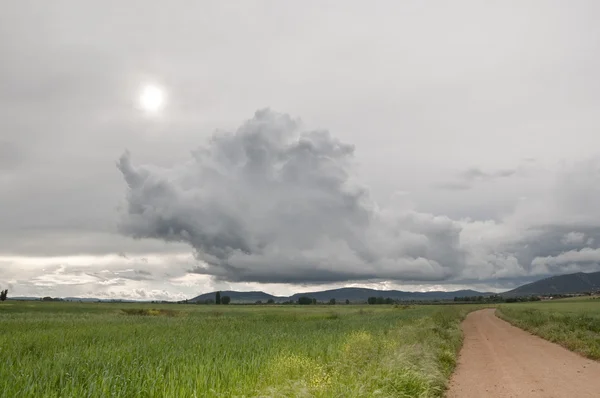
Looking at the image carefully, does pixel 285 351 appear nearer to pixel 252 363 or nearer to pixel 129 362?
pixel 252 363

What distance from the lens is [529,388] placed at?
15109mm

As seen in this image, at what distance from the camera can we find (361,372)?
1476 cm

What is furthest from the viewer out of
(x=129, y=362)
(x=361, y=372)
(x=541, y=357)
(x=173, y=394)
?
(x=541, y=357)

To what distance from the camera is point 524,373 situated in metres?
Answer: 18.1

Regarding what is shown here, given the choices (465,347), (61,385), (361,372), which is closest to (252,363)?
(361,372)

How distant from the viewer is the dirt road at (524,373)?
14.7 meters

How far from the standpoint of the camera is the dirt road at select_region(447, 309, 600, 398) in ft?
48.1

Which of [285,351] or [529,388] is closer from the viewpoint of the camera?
[529,388]

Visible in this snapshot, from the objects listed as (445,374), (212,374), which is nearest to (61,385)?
(212,374)

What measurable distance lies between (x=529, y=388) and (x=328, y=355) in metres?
7.50

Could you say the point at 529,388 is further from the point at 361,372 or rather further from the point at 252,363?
the point at 252,363

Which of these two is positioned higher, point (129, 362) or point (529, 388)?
point (129, 362)

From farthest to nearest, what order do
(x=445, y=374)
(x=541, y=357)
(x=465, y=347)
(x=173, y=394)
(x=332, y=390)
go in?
(x=465, y=347) < (x=541, y=357) < (x=445, y=374) < (x=332, y=390) < (x=173, y=394)

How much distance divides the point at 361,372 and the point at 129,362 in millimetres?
8525
